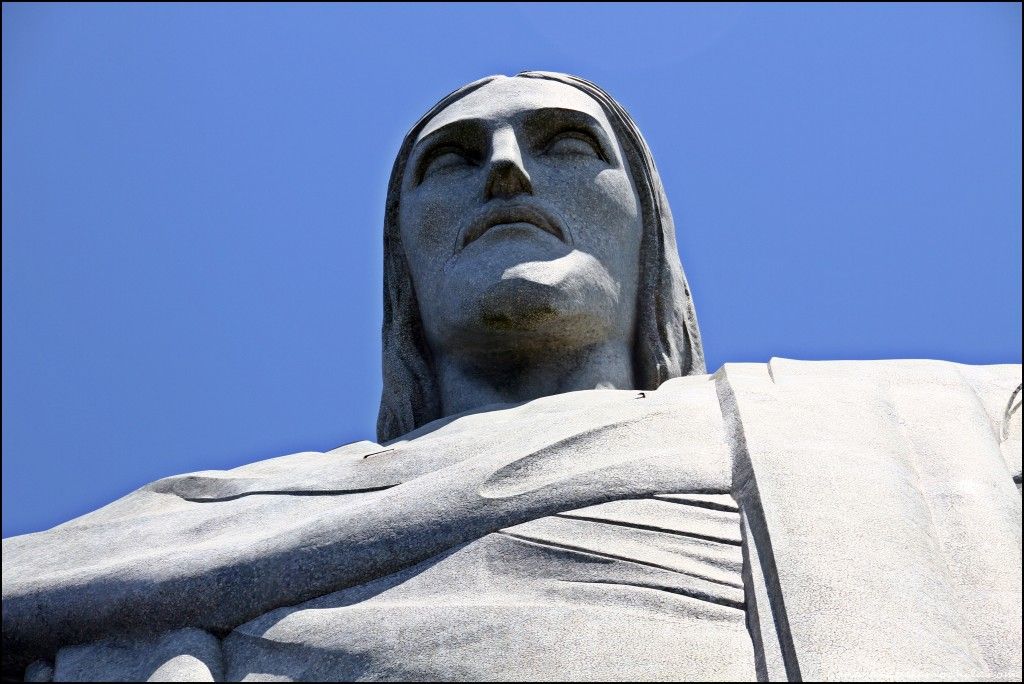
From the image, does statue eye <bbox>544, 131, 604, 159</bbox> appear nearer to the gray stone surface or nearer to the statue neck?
the statue neck

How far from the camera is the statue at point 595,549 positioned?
6406mm

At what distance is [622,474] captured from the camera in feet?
23.7

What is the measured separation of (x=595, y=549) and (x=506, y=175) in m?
3.43

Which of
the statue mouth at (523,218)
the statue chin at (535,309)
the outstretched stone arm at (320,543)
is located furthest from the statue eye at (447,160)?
the outstretched stone arm at (320,543)

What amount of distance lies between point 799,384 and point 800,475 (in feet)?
3.47

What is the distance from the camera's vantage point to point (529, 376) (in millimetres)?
9688

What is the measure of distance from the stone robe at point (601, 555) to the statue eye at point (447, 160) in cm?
253

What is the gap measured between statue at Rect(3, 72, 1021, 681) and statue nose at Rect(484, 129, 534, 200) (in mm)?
1425

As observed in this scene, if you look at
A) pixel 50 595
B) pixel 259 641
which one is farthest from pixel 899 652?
pixel 50 595

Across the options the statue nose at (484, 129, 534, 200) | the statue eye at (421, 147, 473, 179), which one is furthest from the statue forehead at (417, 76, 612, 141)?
the statue nose at (484, 129, 534, 200)

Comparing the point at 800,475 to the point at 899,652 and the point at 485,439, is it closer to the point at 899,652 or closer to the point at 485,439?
the point at 899,652

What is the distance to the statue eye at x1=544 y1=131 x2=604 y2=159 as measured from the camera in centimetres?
1024

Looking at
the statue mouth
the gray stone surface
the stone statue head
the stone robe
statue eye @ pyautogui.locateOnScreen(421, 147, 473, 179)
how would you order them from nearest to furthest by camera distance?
1. the stone robe
2. the gray stone surface
3. the stone statue head
4. the statue mouth
5. statue eye @ pyautogui.locateOnScreen(421, 147, 473, 179)

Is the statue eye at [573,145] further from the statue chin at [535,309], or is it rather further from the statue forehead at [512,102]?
the statue chin at [535,309]
